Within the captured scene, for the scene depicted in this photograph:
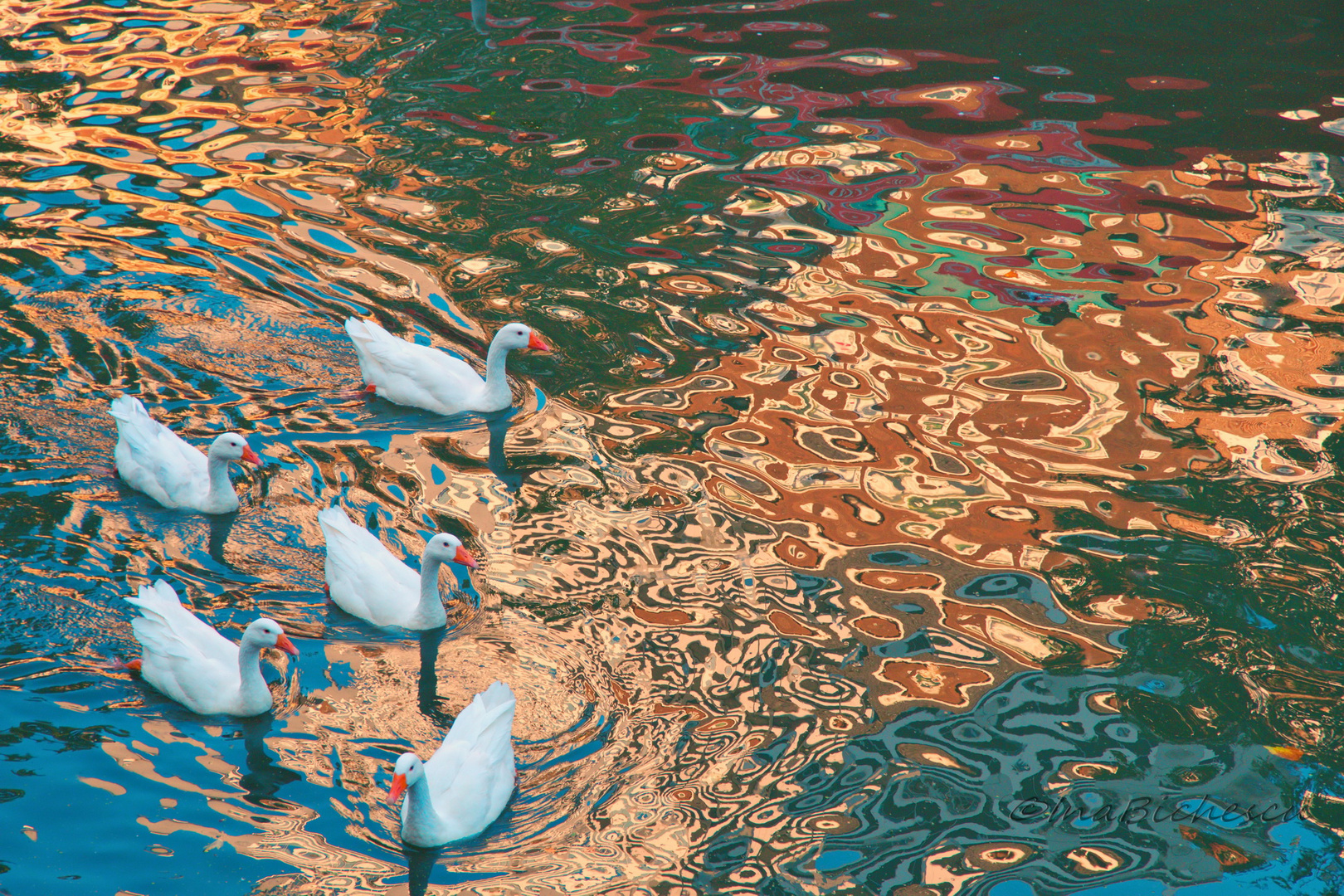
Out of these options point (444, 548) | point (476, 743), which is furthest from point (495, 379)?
point (476, 743)

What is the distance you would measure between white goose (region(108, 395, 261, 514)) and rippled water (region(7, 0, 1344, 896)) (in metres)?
0.16

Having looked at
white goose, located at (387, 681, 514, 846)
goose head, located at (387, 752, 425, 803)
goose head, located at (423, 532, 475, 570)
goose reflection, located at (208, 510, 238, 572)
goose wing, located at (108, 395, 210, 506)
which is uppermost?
goose wing, located at (108, 395, 210, 506)

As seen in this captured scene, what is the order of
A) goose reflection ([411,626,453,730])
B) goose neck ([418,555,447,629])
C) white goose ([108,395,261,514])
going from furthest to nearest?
white goose ([108,395,261,514]) → goose neck ([418,555,447,629]) → goose reflection ([411,626,453,730])

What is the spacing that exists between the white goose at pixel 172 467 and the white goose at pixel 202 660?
1137 mm

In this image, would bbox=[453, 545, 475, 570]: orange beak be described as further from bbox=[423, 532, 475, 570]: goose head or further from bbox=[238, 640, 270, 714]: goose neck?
bbox=[238, 640, 270, 714]: goose neck

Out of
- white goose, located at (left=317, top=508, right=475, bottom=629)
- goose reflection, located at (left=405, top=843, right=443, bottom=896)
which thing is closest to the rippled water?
goose reflection, located at (left=405, top=843, right=443, bottom=896)

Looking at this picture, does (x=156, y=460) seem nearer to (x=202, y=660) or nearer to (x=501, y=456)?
(x=202, y=660)

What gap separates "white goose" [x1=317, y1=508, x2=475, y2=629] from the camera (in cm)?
599

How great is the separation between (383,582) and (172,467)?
64.9 inches

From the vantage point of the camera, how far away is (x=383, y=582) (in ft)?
19.7

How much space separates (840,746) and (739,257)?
516 cm

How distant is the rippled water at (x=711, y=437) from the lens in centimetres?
513

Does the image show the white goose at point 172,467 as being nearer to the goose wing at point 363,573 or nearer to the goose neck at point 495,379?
the goose wing at point 363,573

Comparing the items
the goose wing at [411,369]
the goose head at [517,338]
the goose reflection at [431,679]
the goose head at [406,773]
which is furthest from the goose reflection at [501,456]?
the goose head at [406,773]
